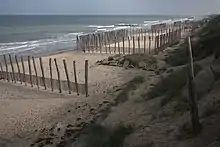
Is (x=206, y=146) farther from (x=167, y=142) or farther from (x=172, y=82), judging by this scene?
(x=172, y=82)

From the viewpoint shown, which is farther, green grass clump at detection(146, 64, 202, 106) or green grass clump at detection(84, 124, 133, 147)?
green grass clump at detection(146, 64, 202, 106)

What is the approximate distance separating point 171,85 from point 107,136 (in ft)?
11.0

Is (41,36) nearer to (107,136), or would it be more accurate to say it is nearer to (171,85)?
(171,85)

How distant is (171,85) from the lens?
9820 millimetres

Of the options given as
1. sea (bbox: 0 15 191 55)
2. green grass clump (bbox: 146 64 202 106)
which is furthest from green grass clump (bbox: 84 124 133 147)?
sea (bbox: 0 15 191 55)

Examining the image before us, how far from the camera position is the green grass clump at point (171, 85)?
30.2 feet

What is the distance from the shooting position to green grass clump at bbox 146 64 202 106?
921cm

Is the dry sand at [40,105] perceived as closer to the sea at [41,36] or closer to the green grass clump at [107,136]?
the green grass clump at [107,136]

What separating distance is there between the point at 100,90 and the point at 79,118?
443 cm

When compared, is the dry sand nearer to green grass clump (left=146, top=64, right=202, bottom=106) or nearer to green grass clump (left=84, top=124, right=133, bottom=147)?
green grass clump (left=146, top=64, right=202, bottom=106)

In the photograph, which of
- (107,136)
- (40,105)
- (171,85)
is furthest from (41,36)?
(107,136)

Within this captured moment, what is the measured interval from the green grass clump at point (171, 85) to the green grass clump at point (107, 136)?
5.82 ft

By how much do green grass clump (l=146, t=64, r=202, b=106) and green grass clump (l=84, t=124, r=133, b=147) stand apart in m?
1.77

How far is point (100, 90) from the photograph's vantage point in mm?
15461
